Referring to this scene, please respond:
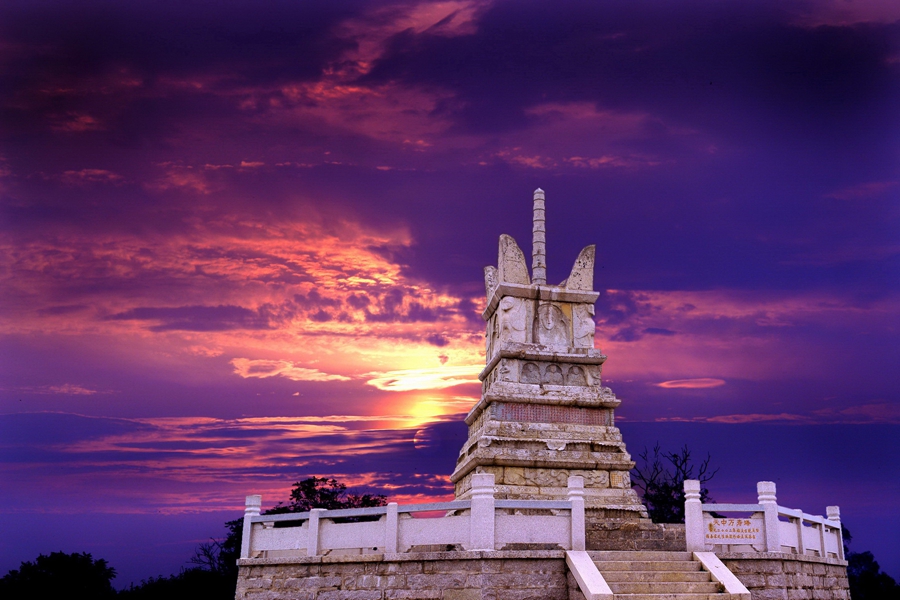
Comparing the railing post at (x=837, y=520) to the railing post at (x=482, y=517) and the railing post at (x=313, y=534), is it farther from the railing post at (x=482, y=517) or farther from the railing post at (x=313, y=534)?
the railing post at (x=313, y=534)

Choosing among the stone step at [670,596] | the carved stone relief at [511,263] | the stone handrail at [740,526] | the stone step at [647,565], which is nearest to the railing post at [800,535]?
the stone handrail at [740,526]

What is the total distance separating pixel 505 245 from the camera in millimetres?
25828

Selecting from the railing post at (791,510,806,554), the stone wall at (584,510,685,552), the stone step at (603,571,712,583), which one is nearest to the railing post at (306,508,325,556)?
the stone step at (603,571,712,583)

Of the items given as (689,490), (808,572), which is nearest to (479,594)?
(689,490)

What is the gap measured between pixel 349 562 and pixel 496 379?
8.52 metres

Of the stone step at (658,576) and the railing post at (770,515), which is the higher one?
the railing post at (770,515)

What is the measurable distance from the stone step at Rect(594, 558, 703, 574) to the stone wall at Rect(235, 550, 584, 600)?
82 centimetres

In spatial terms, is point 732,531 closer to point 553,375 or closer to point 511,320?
point 553,375

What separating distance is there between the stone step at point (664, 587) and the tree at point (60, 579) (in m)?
24.7

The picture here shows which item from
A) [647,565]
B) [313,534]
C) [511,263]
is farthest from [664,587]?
[511,263]

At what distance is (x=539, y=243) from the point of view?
27016 millimetres

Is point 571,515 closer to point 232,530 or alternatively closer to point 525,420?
point 525,420

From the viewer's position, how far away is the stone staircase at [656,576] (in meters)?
15.7

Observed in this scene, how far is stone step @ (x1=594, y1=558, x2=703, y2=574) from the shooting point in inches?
650
